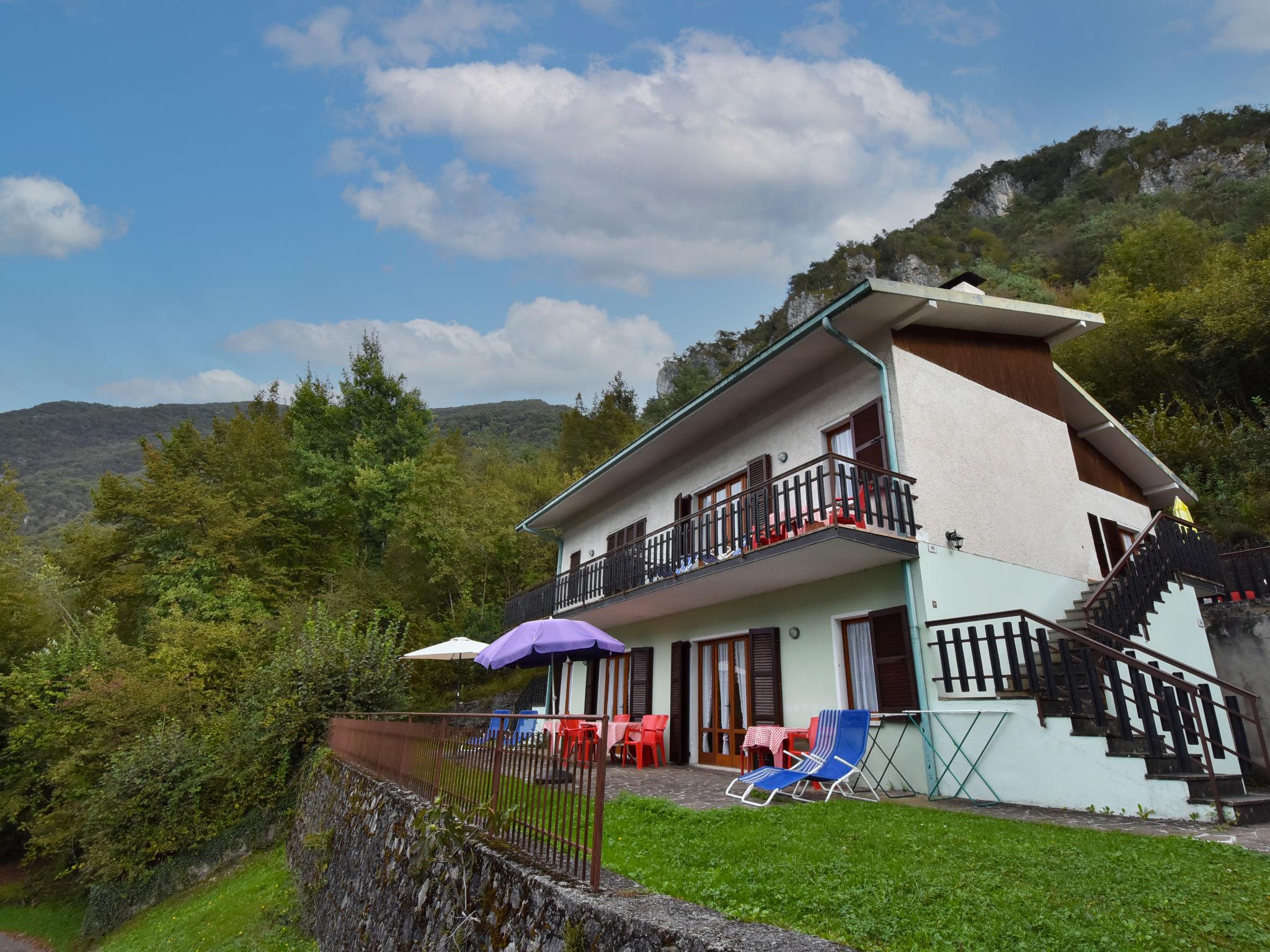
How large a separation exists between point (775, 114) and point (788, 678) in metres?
12.0

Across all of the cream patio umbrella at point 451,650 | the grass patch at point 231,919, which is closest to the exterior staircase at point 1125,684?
the grass patch at point 231,919

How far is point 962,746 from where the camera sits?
7414mm

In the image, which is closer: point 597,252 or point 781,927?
point 781,927

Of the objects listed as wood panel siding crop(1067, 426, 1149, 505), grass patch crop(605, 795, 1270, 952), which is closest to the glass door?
grass patch crop(605, 795, 1270, 952)

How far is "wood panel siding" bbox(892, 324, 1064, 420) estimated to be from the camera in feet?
33.2

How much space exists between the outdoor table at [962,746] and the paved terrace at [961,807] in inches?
5.6

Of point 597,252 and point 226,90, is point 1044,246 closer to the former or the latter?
point 597,252

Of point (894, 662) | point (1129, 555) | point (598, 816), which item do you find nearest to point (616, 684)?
point (894, 662)

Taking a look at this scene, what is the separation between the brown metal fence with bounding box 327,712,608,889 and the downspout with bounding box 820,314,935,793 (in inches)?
205

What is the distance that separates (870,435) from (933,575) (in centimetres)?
217

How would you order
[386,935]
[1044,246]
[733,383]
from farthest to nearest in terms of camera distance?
[1044,246] < [733,383] < [386,935]

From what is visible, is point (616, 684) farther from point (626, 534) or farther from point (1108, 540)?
point (1108, 540)

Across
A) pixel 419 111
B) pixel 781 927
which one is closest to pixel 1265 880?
pixel 781 927

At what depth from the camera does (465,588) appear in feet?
76.1
